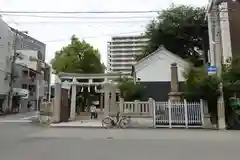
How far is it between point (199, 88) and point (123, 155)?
36.6 ft

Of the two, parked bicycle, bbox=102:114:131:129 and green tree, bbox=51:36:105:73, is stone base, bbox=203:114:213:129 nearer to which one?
parked bicycle, bbox=102:114:131:129

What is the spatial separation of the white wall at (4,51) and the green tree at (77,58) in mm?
7220

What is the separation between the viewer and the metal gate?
18.7m

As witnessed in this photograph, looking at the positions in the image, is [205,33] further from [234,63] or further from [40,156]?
[40,156]

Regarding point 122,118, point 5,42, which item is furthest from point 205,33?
point 5,42

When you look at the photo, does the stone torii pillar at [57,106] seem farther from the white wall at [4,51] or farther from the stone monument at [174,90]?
the white wall at [4,51]

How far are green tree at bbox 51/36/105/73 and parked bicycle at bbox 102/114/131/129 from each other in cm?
2358

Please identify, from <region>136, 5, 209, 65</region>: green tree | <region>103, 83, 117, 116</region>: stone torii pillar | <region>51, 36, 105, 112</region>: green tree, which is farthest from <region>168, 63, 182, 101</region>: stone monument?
<region>51, 36, 105, 112</region>: green tree

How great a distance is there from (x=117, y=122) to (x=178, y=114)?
3.97 metres

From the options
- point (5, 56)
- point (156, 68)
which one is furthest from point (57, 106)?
point (5, 56)

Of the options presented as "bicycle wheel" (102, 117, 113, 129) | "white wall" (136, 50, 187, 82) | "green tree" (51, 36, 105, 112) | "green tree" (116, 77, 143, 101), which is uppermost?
"green tree" (51, 36, 105, 112)

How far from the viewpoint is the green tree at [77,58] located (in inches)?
1679

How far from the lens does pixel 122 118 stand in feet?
64.3

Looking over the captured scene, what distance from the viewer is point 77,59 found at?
142 feet
